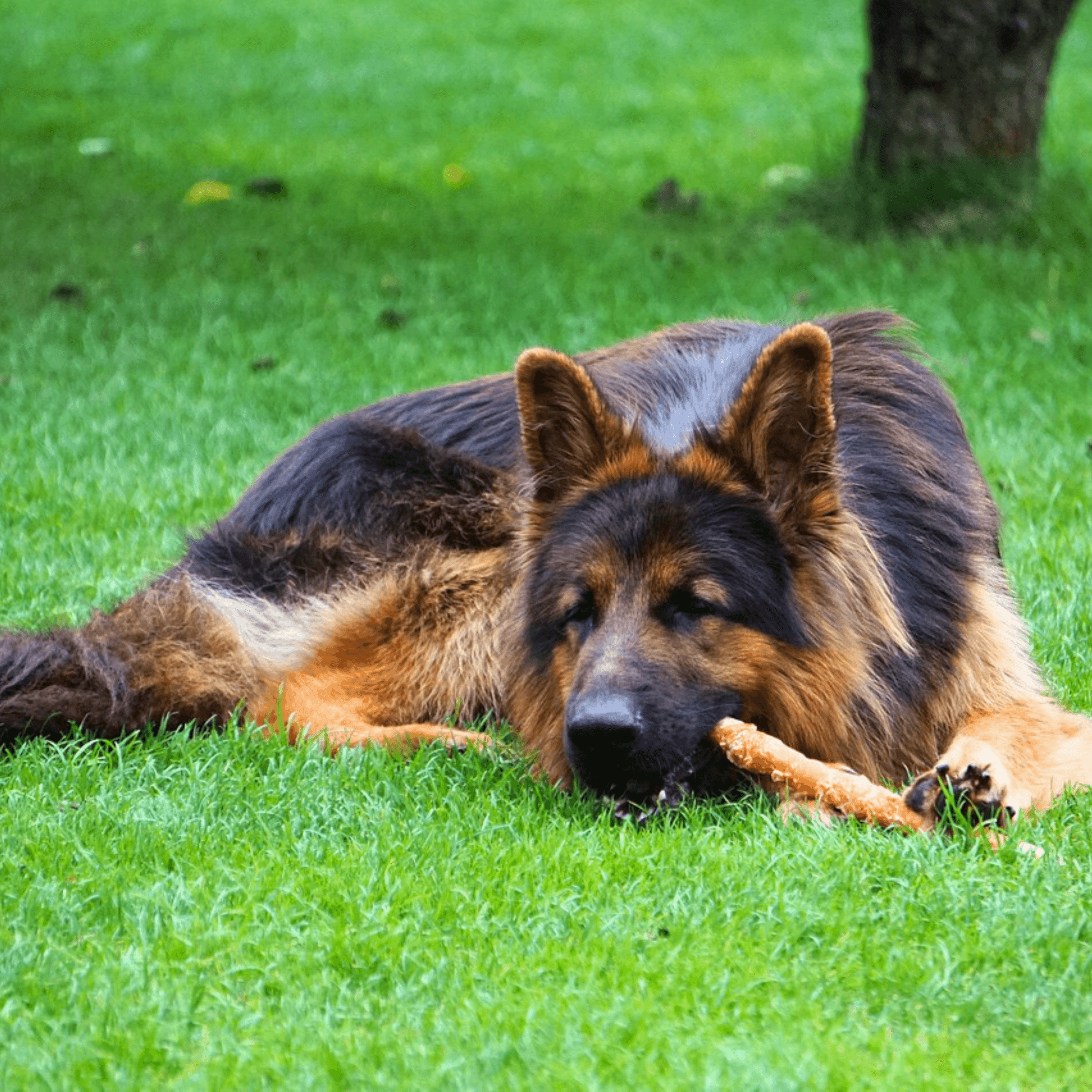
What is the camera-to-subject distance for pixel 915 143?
1120 centimetres

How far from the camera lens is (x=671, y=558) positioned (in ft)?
14.3

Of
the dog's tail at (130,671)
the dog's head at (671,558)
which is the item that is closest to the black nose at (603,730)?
the dog's head at (671,558)

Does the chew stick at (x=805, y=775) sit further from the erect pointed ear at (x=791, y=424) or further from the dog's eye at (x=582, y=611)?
the erect pointed ear at (x=791, y=424)

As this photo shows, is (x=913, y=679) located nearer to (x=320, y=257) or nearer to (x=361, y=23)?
(x=320, y=257)

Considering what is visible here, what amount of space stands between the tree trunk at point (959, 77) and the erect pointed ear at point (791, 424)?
7.39 metres

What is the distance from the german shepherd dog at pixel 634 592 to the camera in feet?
14.2

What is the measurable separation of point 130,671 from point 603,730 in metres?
1.77

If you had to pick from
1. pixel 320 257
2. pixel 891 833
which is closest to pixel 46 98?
pixel 320 257

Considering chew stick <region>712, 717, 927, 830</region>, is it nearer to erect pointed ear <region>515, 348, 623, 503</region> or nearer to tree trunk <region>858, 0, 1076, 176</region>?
erect pointed ear <region>515, 348, 623, 503</region>

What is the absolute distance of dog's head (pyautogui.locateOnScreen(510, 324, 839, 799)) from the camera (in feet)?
13.8

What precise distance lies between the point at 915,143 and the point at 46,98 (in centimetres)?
1002

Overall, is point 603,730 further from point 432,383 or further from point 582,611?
point 432,383

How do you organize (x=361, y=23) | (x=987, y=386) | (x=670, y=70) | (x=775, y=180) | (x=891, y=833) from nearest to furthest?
(x=891, y=833), (x=987, y=386), (x=775, y=180), (x=670, y=70), (x=361, y=23)

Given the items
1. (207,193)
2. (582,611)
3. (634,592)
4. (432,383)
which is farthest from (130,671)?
(207,193)
